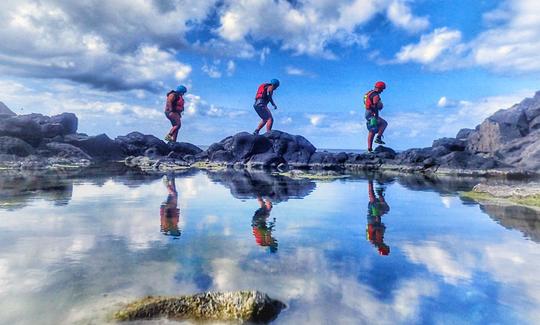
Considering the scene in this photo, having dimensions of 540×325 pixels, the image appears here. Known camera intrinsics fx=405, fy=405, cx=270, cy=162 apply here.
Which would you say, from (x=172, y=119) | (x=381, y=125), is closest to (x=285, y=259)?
(x=381, y=125)

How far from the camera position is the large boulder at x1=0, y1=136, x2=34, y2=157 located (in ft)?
130

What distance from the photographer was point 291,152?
47438 millimetres

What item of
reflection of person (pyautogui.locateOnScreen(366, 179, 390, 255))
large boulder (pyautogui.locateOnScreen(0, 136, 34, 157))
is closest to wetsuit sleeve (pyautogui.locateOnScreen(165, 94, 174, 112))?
large boulder (pyautogui.locateOnScreen(0, 136, 34, 157))

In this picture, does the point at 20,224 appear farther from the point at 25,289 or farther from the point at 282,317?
the point at 282,317

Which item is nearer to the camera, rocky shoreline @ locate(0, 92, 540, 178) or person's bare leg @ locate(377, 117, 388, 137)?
rocky shoreline @ locate(0, 92, 540, 178)

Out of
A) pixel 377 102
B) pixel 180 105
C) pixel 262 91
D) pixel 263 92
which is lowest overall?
pixel 377 102

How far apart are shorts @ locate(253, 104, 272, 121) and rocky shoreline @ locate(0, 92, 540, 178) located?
261cm

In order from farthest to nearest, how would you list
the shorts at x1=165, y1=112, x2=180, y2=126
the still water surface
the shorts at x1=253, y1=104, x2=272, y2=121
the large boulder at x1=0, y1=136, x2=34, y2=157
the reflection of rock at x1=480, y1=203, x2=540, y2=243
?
the shorts at x1=165, y1=112, x2=180, y2=126 < the shorts at x1=253, y1=104, x2=272, y2=121 < the large boulder at x1=0, y1=136, x2=34, y2=157 < the reflection of rock at x1=480, y1=203, x2=540, y2=243 < the still water surface

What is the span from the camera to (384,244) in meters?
10.0

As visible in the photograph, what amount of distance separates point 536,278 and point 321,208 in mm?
8794

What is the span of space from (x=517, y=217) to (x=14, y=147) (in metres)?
43.2

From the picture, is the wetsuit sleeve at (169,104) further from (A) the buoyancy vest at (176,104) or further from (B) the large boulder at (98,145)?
(B) the large boulder at (98,145)

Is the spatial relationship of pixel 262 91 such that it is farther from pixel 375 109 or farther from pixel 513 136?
pixel 513 136

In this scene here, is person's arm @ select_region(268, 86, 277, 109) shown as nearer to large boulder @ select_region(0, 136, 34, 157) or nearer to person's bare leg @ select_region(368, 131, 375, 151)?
person's bare leg @ select_region(368, 131, 375, 151)
